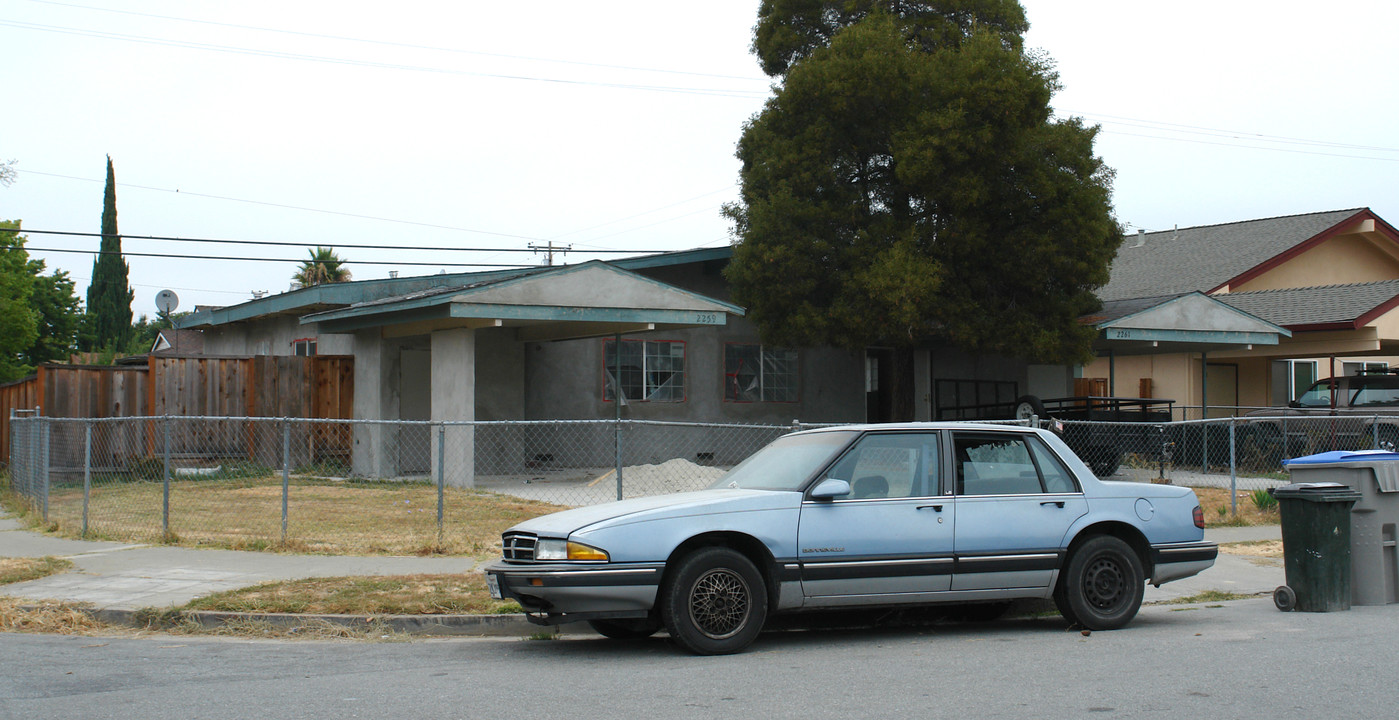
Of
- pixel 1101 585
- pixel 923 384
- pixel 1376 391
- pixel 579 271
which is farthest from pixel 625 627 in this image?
pixel 1376 391

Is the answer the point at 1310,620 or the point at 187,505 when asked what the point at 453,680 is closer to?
the point at 1310,620

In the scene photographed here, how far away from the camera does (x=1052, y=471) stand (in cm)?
824

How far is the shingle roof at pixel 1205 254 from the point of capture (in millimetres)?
30484

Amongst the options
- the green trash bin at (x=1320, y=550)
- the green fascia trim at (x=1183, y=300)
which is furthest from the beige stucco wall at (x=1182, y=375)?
the green trash bin at (x=1320, y=550)

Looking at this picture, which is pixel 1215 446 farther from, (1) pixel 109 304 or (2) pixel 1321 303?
(1) pixel 109 304

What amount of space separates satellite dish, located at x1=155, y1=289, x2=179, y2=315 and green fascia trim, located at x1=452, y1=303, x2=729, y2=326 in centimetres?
2193

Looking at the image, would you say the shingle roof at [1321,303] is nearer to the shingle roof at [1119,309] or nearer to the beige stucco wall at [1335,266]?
the shingle roof at [1119,309]

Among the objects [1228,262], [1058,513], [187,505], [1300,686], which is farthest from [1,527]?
[1228,262]

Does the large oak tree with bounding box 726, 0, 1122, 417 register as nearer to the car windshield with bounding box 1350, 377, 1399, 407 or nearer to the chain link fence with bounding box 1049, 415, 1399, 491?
the chain link fence with bounding box 1049, 415, 1399, 491

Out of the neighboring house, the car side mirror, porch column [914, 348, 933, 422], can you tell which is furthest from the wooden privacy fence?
the neighboring house

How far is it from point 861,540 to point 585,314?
36.8ft

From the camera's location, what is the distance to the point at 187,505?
15844 millimetres

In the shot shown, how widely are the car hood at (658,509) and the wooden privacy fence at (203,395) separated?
1479 centimetres

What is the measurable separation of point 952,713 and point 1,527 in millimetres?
12738
